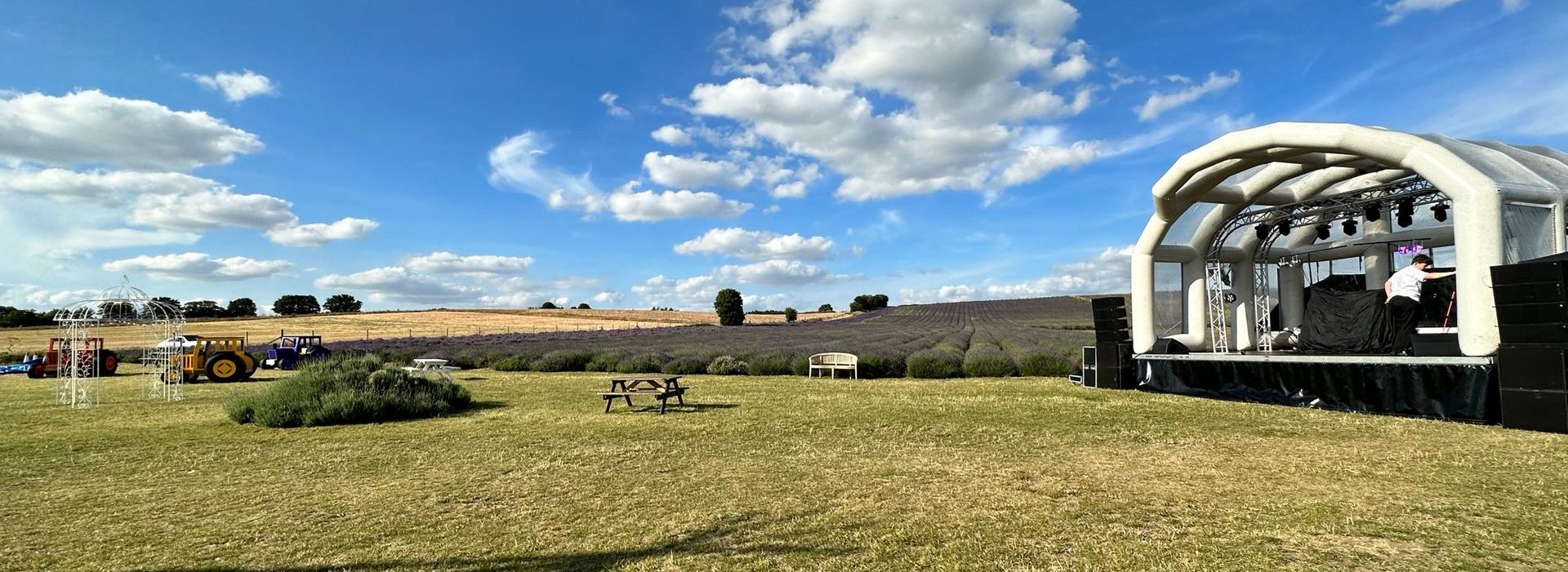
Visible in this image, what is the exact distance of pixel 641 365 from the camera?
2020 centimetres

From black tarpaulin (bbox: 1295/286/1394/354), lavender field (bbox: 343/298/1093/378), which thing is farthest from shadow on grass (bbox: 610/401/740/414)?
black tarpaulin (bbox: 1295/286/1394/354)

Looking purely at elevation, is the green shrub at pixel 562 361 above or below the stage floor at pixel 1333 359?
below

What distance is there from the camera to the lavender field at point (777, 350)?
17.5 metres

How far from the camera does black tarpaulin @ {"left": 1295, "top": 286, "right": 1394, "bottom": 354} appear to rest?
12.6 metres

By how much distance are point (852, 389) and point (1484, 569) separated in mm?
10792

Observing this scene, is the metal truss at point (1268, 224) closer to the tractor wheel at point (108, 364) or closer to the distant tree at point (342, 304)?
the tractor wheel at point (108, 364)

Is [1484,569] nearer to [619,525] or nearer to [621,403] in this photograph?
[619,525]

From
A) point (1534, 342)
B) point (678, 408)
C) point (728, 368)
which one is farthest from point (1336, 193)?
point (728, 368)

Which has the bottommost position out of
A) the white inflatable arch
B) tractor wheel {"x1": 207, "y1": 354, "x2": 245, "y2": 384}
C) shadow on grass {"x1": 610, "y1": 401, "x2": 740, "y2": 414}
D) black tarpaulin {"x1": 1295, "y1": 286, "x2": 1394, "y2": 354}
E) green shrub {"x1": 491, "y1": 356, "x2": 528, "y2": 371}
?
shadow on grass {"x1": 610, "y1": 401, "x2": 740, "y2": 414}

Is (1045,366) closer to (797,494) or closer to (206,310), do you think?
(797,494)

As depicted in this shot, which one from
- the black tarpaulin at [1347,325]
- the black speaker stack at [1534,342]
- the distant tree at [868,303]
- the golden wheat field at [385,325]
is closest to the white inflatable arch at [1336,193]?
the black speaker stack at [1534,342]

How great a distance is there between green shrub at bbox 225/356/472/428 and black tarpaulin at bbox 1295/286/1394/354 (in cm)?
1472

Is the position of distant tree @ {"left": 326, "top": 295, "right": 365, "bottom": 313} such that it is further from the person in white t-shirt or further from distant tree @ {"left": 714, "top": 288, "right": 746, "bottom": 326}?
the person in white t-shirt

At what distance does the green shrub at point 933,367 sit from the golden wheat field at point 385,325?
29181 mm
